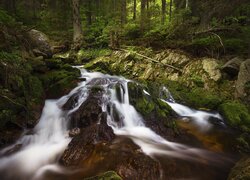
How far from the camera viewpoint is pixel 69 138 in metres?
6.33

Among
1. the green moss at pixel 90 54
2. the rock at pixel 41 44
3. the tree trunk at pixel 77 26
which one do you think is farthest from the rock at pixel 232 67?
the tree trunk at pixel 77 26

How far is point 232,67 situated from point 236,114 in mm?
2824

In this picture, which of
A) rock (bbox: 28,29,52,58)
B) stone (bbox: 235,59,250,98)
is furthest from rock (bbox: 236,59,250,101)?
rock (bbox: 28,29,52,58)

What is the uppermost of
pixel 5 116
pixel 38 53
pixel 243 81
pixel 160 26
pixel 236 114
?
pixel 160 26

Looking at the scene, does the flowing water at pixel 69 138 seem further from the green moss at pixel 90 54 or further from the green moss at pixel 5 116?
the green moss at pixel 90 54

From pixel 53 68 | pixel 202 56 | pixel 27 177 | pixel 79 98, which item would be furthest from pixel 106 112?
pixel 202 56

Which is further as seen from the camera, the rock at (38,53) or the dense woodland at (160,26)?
the dense woodland at (160,26)

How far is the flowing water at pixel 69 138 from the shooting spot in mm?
5188

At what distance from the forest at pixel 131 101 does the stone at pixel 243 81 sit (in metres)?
0.04

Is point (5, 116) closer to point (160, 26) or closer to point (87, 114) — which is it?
point (87, 114)

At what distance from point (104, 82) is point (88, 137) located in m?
4.25

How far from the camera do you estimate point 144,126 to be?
7426mm

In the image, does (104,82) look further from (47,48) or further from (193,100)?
(193,100)

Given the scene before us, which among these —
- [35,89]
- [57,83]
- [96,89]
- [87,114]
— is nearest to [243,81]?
[96,89]
